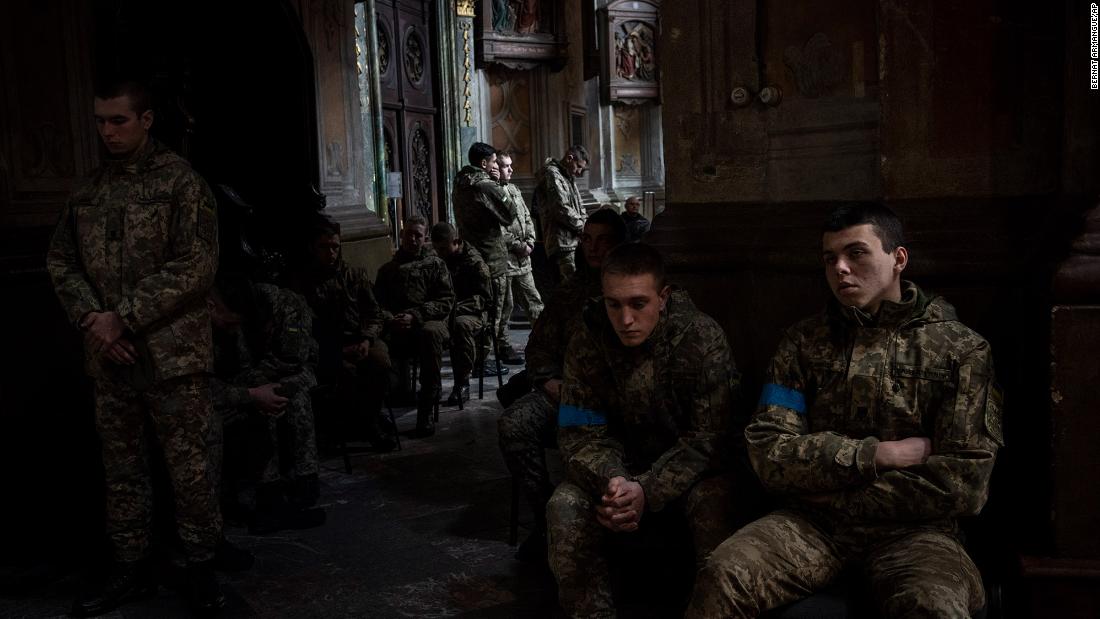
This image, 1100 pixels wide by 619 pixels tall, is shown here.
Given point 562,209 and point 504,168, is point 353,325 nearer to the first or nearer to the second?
point 504,168

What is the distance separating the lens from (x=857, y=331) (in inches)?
117

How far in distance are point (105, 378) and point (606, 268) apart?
2.05 metres

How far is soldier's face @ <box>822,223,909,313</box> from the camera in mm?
2938

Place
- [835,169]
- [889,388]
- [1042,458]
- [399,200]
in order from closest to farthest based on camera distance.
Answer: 1. [889,388]
2. [1042,458]
3. [835,169]
4. [399,200]

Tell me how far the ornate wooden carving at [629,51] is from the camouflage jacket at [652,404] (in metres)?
11.9

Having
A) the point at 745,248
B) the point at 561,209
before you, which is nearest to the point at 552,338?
the point at 745,248

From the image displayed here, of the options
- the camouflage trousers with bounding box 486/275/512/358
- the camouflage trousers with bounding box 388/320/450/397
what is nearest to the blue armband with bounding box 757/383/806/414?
the camouflage trousers with bounding box 388/320/450/397

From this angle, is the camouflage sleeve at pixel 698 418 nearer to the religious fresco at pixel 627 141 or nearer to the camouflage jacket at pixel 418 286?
the camouflage jacket at pixel 418 286

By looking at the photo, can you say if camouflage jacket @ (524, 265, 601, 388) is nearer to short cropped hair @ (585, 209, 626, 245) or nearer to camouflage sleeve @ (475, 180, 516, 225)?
short cropped hair @ (585, 209, 626, 245)

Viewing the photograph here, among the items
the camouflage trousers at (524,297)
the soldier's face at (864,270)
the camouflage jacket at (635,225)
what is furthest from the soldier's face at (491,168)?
the soldier's face at (864,270)

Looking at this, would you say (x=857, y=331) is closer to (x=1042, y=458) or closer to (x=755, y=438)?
(x=755, y=438)

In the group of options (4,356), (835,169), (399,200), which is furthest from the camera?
(399,200)

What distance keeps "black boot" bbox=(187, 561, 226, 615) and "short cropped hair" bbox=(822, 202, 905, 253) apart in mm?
2690

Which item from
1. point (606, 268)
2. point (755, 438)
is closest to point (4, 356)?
point (606, 268)
